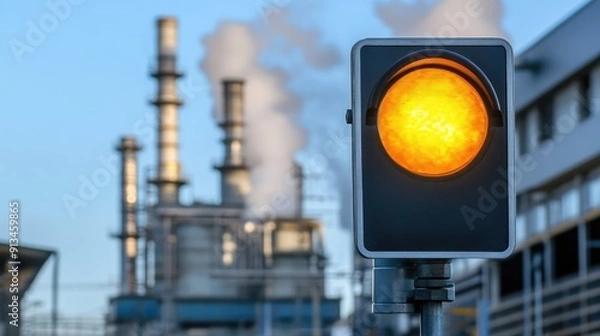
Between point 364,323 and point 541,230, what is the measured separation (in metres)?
6.74

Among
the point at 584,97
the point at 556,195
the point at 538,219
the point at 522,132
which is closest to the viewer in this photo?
the point at 584,97

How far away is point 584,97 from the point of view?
45312 millimetres

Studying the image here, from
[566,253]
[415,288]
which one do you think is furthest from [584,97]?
[415,288]

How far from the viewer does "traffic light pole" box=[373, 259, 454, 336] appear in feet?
11.8

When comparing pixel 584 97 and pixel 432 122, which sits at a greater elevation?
pixel 584 97

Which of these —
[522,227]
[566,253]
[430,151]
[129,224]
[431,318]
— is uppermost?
[129,224]

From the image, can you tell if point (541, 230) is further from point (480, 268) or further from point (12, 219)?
point (12, 219)

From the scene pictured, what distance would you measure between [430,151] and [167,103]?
238 ft

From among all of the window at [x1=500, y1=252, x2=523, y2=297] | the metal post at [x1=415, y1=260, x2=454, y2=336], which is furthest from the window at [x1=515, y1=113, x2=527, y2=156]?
the metal post at [x1=415, y1=260, x2=454, y2=336]

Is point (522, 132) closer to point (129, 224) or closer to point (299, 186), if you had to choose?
point (299, 186)

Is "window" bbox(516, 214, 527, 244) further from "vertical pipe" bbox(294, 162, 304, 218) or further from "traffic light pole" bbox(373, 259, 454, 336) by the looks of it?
"traffic light pole" bbox(373, 259, 454, 336)

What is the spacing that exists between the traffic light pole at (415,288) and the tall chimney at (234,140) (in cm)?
7338

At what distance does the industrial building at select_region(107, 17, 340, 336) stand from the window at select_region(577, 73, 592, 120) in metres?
31.8

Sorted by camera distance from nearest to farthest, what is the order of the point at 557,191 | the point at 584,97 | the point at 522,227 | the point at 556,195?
the point at 584,97 → the point at 557,191 → the point at 556,195 → the point at 522,227
